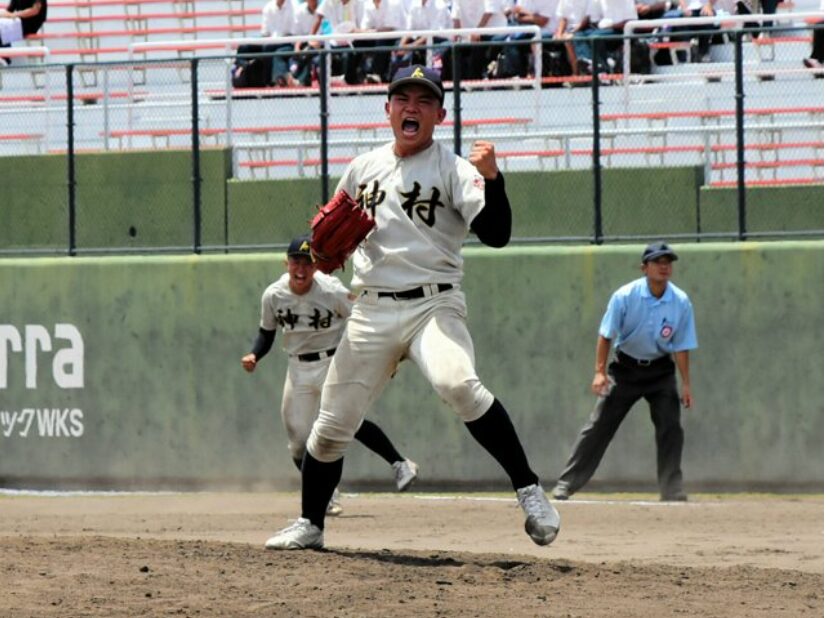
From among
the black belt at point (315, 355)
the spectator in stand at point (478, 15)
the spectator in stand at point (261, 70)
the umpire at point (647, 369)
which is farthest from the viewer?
the spectator in stand at point (478, 15)

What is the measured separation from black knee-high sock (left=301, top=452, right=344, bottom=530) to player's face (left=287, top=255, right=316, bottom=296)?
11.6 ft

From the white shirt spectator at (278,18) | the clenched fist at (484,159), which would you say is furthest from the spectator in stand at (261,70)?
the clenched fist at (484,159)

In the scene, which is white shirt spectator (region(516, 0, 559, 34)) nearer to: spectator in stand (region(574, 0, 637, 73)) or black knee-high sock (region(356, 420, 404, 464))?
spectator in stand (region(574, 0, 637, 73))

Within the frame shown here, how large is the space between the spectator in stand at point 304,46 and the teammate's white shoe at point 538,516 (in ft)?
23.3

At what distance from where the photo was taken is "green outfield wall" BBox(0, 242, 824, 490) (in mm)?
13500

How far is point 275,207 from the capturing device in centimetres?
1481

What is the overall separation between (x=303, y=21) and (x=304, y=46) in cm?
130

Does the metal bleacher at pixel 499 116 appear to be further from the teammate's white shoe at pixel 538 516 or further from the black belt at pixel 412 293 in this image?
the teammate's white shoe at pixel 538 516

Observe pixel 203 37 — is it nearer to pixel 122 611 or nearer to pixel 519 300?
pixel 519 300

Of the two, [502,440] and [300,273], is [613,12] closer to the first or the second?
[300,273]

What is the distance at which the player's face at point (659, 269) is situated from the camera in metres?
12.5

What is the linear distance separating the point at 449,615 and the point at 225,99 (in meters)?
9.30

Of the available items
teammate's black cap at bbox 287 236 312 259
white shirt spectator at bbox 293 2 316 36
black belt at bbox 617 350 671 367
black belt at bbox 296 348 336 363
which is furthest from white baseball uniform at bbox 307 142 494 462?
white shirt spectator at bbox 293 2 316 36

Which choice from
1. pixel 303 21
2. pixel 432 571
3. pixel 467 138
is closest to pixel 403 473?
pixel 467 138
